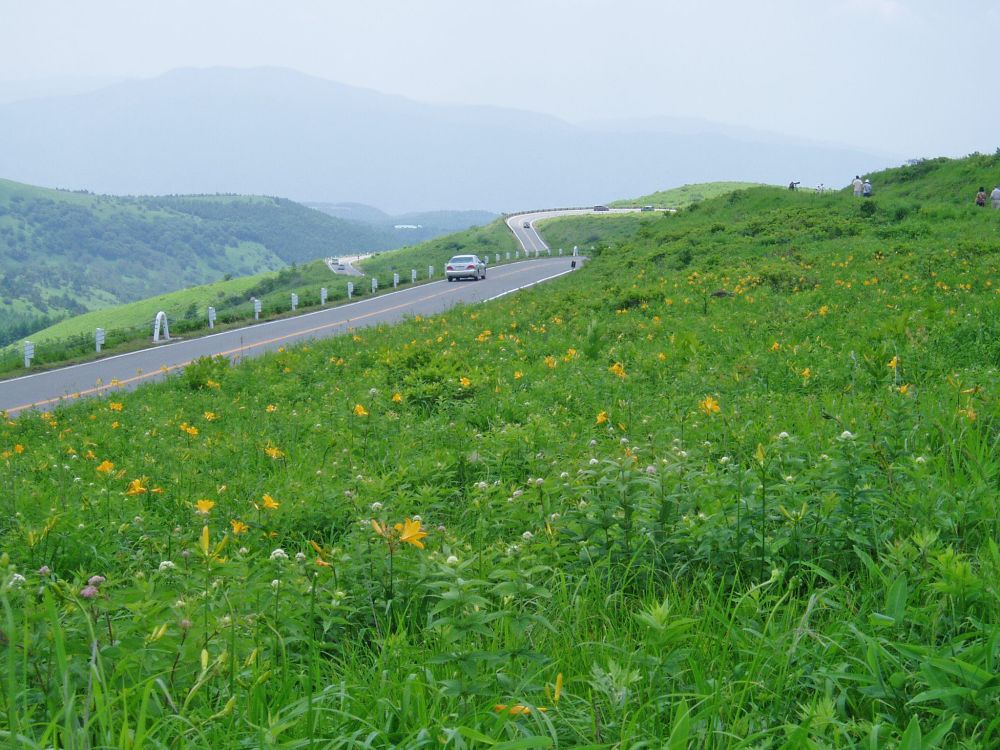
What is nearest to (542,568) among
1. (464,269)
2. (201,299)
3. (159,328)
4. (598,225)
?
(159,328)

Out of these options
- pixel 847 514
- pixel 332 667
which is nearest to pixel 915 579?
pixel 847 514

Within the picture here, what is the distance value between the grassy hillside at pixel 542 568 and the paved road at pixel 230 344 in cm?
796

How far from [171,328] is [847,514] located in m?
27.0

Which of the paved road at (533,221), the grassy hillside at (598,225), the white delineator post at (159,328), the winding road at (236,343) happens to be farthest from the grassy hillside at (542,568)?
the paved road at (533,221)

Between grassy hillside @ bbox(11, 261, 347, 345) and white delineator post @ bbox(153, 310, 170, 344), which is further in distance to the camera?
grassy hillside @ bbox(11, 261, 347, 345)

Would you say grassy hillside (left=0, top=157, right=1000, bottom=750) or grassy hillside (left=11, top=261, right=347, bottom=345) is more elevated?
grassy hillside (left=0, top=157, right=1000, bottom=750)

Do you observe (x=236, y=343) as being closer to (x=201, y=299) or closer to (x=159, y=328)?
(x=159, y=328)

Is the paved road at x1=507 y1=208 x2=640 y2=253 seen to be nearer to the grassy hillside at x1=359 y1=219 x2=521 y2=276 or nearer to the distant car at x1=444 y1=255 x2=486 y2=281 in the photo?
the grassy hillside at x1=359 y1=219 x2=521 y2=276

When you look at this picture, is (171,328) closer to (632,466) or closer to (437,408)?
(437,408)

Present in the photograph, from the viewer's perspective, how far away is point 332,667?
106 inches

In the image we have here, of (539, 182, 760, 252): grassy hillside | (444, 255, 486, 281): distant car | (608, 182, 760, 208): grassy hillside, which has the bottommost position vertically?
(444, 255, 486, 281): distant car

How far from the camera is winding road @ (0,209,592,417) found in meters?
16.2

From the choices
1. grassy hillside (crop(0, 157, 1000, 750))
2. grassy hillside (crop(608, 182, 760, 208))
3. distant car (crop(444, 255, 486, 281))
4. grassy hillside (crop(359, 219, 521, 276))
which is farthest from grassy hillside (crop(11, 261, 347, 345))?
grassy hillside (crop(0, 157, 1000, 750))

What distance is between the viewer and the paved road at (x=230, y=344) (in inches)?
640
